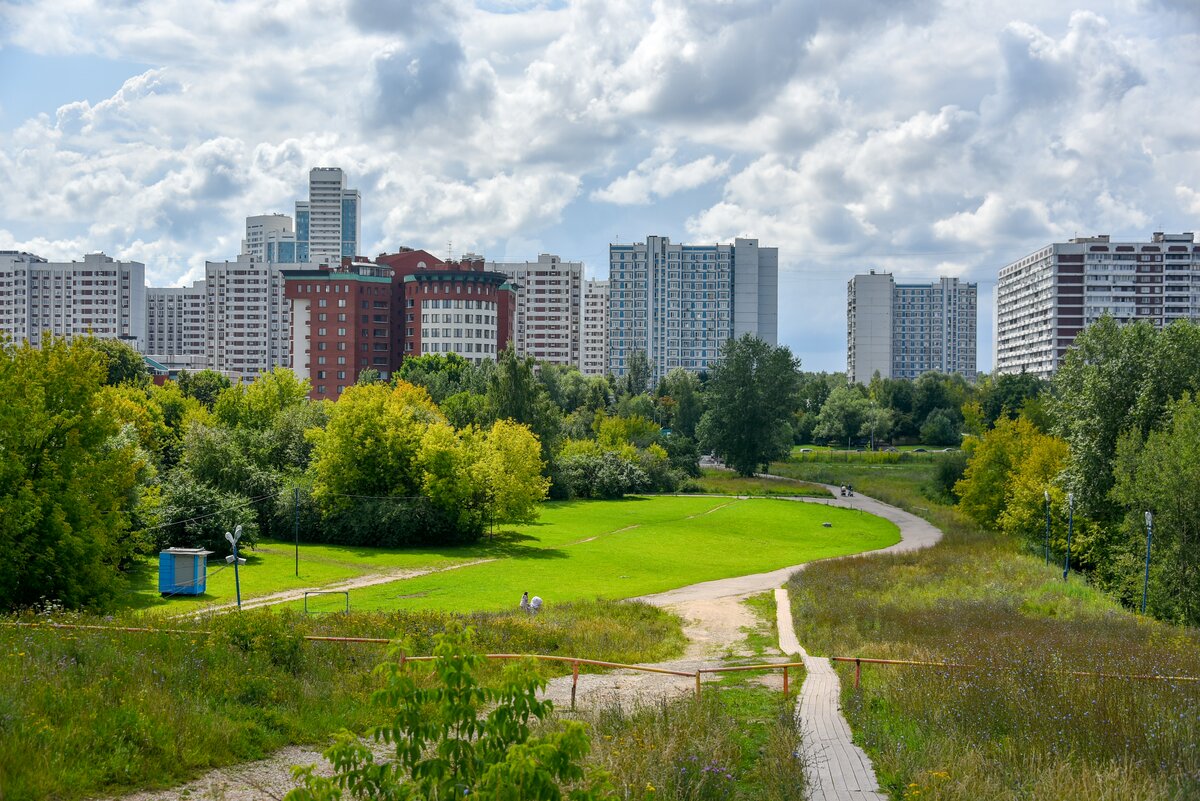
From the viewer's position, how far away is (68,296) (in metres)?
192

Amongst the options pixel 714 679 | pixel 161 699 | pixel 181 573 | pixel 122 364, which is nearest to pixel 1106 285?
pixel 122 364

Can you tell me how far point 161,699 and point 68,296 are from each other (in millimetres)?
207098

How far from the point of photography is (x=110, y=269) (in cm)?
19438

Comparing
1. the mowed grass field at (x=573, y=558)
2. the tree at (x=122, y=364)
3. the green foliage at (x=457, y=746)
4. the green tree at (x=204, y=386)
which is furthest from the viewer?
the green tree at (x=204, y=386)

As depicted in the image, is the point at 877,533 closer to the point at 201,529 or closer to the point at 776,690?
the point at 201,529

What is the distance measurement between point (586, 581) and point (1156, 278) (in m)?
145

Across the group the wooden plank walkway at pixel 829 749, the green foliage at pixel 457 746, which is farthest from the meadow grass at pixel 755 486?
the green foliage at pixel 457 746

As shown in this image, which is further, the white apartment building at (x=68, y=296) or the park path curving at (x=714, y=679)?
the white apartment building at (x=68, y=296)

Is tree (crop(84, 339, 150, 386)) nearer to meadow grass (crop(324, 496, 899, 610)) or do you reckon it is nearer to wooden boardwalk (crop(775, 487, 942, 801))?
meadow grass (crop(324, 496, 899, 610))

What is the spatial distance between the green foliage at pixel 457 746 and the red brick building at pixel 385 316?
120m

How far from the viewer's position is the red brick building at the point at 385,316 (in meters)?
128

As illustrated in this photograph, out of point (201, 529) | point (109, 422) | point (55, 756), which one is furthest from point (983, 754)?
point (201, 529)

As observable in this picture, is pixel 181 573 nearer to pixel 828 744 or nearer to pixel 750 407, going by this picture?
pixel 828 744

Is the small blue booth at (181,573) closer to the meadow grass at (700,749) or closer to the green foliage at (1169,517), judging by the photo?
the meadow grass at (700,749)
